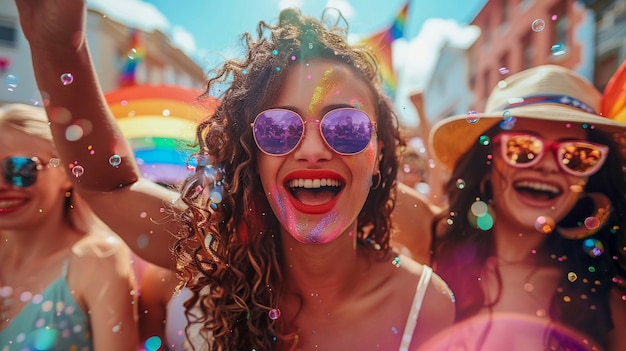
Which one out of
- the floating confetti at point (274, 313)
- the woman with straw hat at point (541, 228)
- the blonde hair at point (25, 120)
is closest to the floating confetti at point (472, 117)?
the woman with straw hat at point (541, 228)

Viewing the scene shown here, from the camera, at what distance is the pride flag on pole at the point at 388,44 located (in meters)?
1.24

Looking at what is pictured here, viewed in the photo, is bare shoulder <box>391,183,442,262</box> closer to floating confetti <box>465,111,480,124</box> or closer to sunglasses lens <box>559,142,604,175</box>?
floating confetti <box>465,111,480,124</box>

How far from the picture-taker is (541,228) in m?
1.24

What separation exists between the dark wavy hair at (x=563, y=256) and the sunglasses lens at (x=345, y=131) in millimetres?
539

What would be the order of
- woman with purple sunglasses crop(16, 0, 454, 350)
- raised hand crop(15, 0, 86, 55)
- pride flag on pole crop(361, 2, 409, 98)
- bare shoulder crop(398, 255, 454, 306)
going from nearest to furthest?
raised hand crop(15, 0, 86, 55), woman with purple sunglasses crop(16, 0, 454, 350), bare shoulder crop(398, 255, 454, 306), pride flag on pole crop(361, 2, 409, 98)

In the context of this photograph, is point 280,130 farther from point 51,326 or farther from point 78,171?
point 51,326

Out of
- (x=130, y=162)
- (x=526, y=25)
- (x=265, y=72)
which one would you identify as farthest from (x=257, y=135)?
(x=526, y=25)

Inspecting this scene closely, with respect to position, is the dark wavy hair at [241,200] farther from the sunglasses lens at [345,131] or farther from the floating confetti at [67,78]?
the floating confetti at [67,78]

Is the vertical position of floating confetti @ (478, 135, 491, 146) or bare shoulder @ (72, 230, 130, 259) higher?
floating confetti @ (478, 135, 491, 146)

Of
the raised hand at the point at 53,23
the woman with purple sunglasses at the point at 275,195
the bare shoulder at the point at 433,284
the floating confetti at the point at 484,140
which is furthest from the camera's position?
the floating confetti at the point at 484,140

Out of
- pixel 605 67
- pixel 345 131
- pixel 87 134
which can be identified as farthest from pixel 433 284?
pixel 605 67

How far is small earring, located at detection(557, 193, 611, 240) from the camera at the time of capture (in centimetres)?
127

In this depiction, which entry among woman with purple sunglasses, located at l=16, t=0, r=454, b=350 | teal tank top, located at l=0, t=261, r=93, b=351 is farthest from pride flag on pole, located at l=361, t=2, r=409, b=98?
teal tank top, located at l=0, t=261, r=93, b=351

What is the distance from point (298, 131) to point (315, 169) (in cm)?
10
